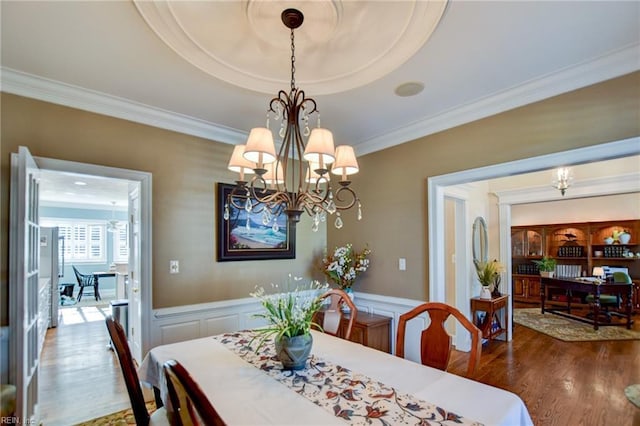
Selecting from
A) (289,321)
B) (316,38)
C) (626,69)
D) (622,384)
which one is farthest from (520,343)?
(316,38)

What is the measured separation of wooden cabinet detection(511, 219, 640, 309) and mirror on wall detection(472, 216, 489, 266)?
395 cm

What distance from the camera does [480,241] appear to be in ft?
16.1

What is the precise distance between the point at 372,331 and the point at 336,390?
6.18ft

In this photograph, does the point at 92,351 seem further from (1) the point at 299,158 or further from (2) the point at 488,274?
(2) the point at 488,274

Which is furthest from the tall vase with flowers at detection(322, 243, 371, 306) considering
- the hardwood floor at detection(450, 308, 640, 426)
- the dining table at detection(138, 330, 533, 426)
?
the dining table at detection(138, 330, 533, 426)

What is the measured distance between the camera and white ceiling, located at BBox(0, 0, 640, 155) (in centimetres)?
168

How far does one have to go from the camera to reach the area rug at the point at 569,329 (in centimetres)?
477

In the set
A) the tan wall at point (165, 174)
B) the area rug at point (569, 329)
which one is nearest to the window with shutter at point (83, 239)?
the tan wall at point (165, 174)

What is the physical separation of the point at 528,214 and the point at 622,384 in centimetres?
581

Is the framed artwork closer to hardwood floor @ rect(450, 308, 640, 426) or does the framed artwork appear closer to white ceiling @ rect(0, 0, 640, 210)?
white ceiling @ rect(0, 0, 640, 210)

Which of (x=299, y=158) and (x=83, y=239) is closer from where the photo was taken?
(x=299, y=158)

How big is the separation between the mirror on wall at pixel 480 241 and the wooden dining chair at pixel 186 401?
174 inches

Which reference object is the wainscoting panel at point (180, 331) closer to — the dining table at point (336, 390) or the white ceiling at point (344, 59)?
the dining table at point (336, 390)

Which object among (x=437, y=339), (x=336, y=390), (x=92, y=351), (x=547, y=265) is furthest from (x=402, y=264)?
(x=547, y=265)
